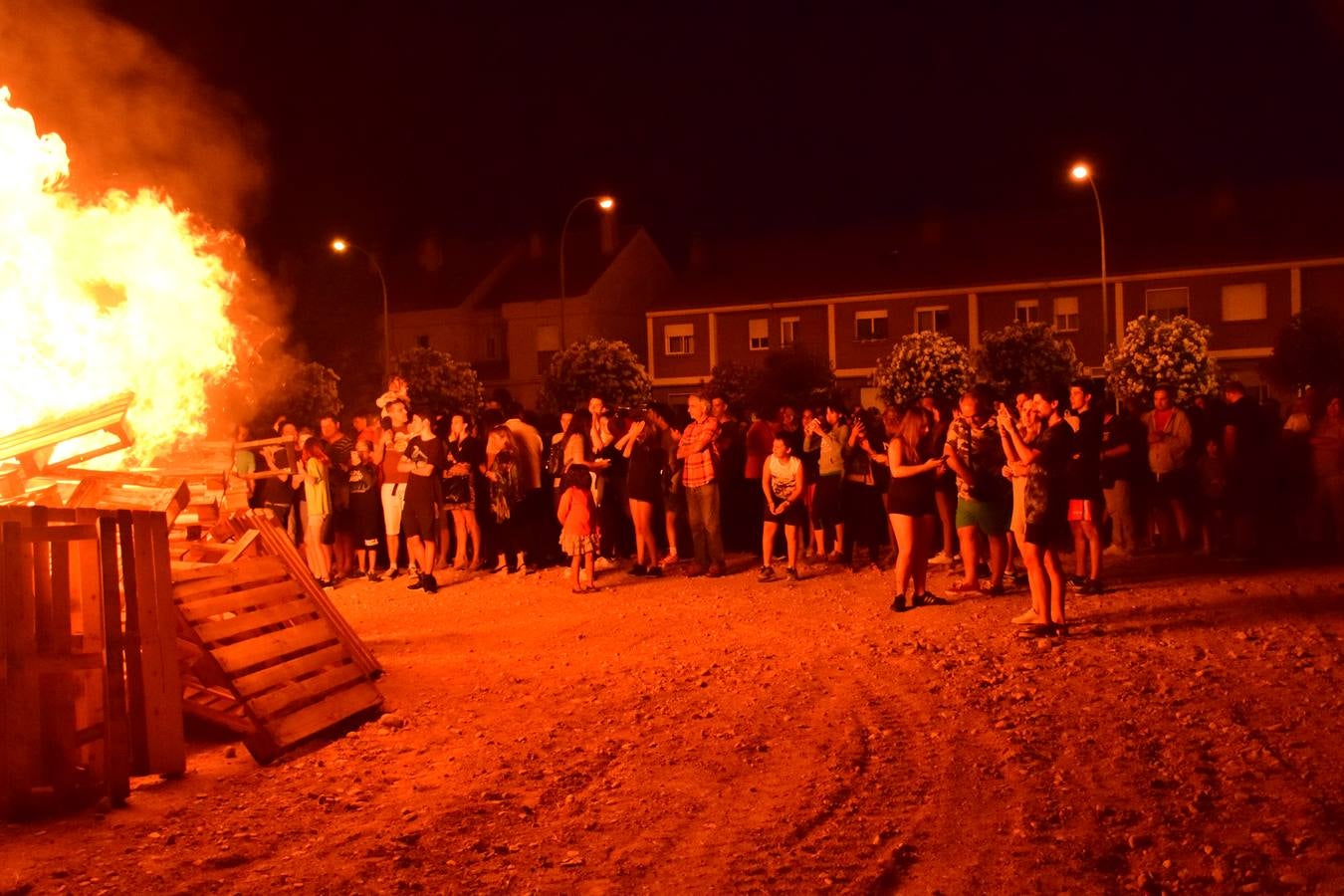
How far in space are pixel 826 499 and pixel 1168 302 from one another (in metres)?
34.6

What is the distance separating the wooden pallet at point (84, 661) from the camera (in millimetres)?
6305

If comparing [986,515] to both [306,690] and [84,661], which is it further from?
[84,661]

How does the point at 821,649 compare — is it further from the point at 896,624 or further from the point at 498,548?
the point at 498,548

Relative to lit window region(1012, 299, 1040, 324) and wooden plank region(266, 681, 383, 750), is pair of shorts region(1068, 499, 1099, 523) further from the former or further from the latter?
lit window region(1012, 299, 1040, 324)

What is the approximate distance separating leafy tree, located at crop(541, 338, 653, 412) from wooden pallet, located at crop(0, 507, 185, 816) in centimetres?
3410

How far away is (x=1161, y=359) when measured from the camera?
114ft

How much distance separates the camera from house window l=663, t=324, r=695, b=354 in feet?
175

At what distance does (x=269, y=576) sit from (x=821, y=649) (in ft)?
13.1

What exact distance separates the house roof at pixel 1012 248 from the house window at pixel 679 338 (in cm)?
102

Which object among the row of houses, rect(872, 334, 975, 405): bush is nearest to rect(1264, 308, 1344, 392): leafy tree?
the row of houses

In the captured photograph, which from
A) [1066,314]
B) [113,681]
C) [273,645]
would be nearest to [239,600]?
[273,645]

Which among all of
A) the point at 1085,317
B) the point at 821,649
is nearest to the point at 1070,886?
A: the point at 821,649

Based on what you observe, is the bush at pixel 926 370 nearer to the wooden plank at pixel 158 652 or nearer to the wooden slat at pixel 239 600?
the wooden slat at pixel 239 600

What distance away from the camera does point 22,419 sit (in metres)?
9.09
